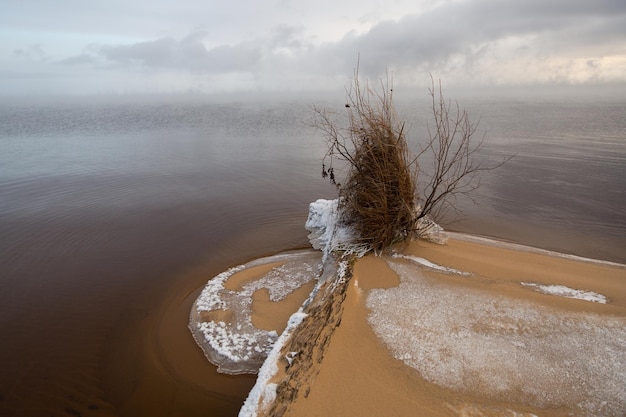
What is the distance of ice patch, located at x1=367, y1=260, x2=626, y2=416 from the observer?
10.4 feet

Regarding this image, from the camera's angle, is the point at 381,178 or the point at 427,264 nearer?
the point at 427,264

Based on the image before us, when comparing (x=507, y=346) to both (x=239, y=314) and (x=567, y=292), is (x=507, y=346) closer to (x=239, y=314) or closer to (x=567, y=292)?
(x=567, y=292)

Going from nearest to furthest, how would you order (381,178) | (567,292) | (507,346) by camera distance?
1. (507,346)
2. (567,292)
3. (381,178)

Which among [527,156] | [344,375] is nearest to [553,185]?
[527,156]

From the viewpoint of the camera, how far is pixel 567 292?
4684mm

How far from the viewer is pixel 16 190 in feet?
35.6

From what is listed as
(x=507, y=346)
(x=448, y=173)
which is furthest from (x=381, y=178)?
(x=448, y=173)

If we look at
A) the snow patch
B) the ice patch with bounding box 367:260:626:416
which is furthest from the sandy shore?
the snow patch

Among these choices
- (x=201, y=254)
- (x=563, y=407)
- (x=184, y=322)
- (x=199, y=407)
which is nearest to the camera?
(x=563, y=407)

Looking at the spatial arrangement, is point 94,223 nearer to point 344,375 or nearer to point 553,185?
point 344,375

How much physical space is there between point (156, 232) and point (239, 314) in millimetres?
3967

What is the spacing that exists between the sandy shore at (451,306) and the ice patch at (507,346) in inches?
1.3

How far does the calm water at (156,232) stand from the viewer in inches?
175

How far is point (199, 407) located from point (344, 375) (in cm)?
181
